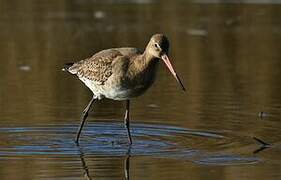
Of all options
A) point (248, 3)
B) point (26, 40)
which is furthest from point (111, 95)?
point (248, 3)

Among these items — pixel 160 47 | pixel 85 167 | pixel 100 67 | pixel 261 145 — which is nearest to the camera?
pixel 85 167

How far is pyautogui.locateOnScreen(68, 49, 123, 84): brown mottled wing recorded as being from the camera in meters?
9.54

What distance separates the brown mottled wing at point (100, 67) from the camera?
31.3 feet

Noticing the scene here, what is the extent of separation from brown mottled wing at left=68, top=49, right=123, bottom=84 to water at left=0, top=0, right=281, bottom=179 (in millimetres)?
525

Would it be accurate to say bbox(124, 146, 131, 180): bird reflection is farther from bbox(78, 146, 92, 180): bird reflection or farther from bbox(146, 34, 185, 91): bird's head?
bbox(146, 34, 185, 91): bird's head

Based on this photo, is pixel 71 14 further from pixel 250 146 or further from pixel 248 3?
pixel 250 146

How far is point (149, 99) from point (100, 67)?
213 centimetres

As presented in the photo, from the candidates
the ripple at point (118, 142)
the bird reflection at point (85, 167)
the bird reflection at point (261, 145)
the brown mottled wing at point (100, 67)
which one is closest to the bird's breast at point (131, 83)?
the brown mottled wing at point (100, 67)

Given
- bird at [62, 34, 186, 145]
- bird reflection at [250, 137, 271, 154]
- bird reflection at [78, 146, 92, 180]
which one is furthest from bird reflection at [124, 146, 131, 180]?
bird reflection at [250, 137, 271, 154]

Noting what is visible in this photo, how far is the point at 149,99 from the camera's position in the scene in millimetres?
11695

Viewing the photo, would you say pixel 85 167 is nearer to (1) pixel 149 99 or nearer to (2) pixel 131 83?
(2) pixel 131 83

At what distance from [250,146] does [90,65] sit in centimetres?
188

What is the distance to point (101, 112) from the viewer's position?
1087 cm

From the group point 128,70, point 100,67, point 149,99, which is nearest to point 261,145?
point 128,70
